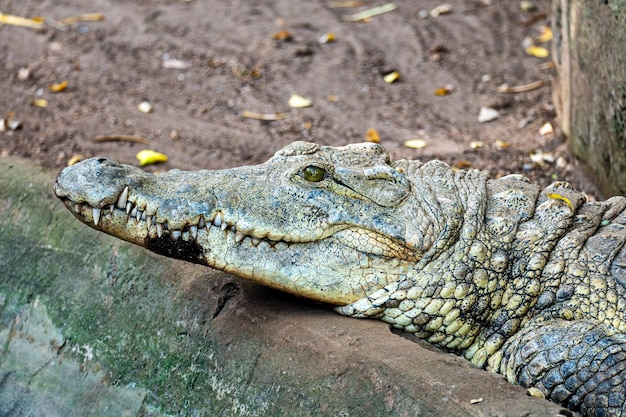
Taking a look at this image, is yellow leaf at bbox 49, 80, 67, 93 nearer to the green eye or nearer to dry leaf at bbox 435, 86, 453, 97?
dry leaf at bbox 435, 86, 453, 97

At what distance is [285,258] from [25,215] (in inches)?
65.3

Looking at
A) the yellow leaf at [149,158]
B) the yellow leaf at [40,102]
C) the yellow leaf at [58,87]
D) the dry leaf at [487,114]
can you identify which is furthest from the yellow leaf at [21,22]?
the dry leaf at [487,114]

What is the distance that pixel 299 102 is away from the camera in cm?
625

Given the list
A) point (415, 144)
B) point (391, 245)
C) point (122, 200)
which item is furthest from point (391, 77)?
point (122, 200)

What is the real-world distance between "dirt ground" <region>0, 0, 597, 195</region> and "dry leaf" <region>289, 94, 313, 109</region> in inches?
2.3

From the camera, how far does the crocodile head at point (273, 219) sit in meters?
3.20

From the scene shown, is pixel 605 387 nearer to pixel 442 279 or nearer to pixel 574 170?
pixel 442 279

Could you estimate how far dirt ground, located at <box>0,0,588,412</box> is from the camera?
5586mm

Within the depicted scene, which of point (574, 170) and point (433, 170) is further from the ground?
point (433, 170)

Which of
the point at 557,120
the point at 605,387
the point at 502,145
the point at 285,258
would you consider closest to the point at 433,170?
the point at 285,258

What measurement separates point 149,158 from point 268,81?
166 centimetres

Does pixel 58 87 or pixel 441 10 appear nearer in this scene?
pixel 58 87

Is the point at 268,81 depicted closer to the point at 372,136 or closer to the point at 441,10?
the point at 372,136

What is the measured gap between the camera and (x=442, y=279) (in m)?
3.28
